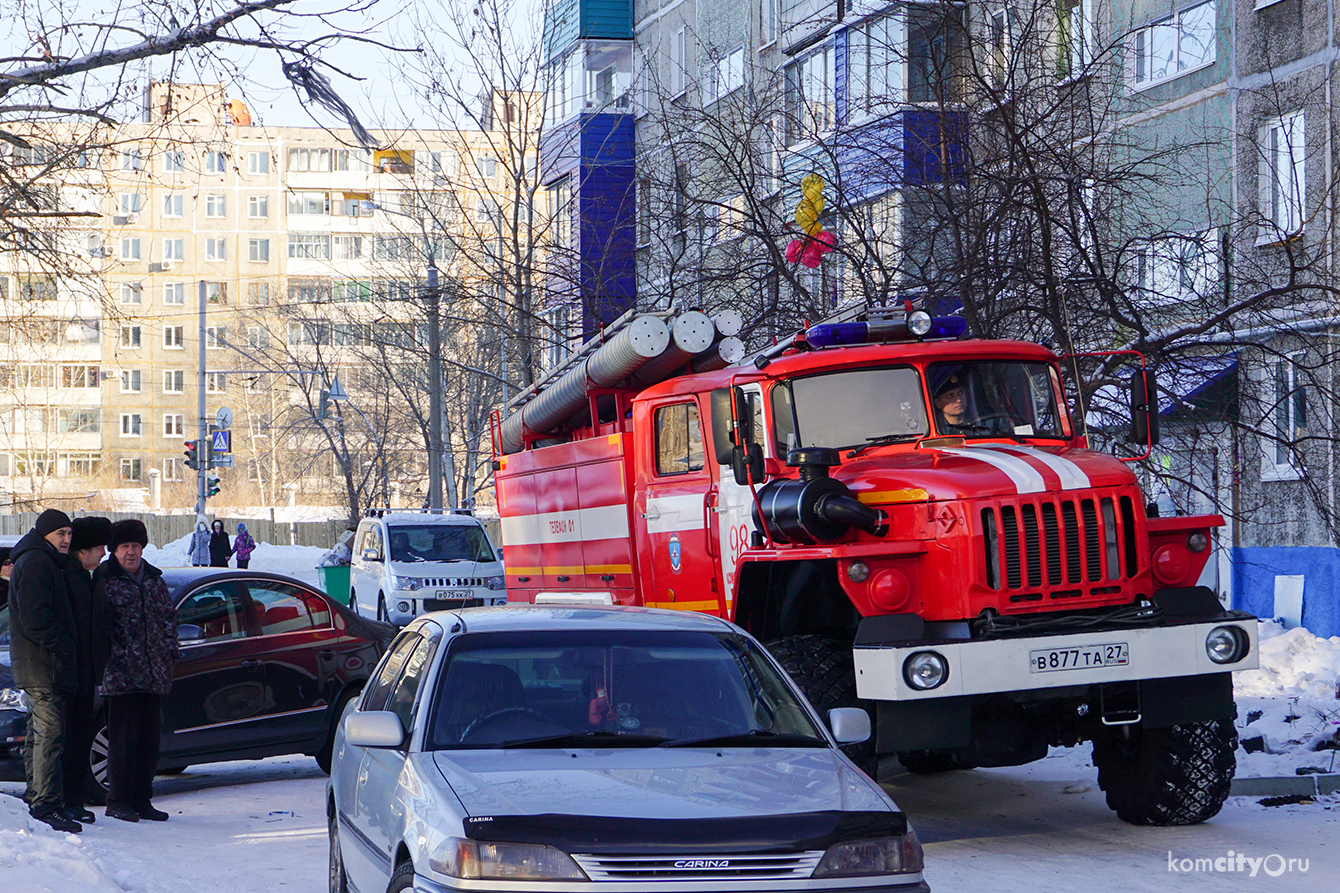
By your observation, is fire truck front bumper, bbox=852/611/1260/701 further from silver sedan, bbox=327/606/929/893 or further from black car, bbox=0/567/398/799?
black car, bbox=0/567/398/799

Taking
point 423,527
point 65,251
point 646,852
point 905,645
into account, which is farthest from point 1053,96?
point 423,527

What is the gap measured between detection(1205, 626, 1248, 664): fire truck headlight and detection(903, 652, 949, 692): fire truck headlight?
158 centimetres

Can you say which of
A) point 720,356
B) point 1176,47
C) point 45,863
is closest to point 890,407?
point 720,356

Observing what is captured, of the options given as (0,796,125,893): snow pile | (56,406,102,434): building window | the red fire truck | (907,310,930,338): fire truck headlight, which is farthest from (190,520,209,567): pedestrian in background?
(56,406,102,434): building window

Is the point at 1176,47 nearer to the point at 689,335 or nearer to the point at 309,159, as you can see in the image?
the point at 689,335

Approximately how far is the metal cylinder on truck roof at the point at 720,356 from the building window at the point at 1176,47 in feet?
46.1

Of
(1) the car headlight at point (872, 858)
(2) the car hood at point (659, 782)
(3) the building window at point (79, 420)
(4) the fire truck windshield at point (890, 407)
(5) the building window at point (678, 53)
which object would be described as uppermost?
(5) the building window at point (678, 53)

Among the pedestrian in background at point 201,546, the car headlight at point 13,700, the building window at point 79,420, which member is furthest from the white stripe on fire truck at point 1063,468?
the building window at point 79,420

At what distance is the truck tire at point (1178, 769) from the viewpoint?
8.84m

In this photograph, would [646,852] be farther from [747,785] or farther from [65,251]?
[65,251]

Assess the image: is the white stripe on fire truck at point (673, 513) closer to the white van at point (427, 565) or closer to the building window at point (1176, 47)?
the white van at point (427, 565)

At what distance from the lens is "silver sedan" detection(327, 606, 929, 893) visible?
4.75 metres

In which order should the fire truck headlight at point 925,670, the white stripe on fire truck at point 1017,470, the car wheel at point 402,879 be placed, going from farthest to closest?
the white stripe on fire truck at point 1017,470, the fire truck headlight at point 925,670, the car wheel at point 402,879

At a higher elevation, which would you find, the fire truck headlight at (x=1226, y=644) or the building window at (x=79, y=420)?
the building window at (x=79, y=420)
